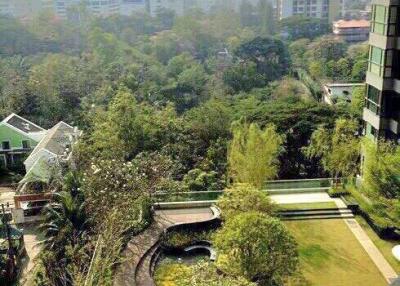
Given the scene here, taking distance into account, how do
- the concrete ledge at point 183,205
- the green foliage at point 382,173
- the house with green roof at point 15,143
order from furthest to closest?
the house with green roof at point 15,143
the concrete ledge at point 183,205
the green foliage at point 382,173

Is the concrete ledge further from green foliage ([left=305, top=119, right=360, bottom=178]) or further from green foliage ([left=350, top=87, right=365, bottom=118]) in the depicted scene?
green foliage ([left=350, top=87, right=365, bottom=118])

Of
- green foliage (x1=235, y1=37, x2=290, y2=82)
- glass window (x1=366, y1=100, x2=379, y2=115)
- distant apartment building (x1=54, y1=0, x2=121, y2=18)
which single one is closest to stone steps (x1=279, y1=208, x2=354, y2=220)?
glass window (x1=366, y1=100, x2=379, y2=115)

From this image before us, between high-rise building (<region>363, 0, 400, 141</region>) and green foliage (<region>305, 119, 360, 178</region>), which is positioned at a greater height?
high-rise building (<region>363, 0, 400, 141</region>)

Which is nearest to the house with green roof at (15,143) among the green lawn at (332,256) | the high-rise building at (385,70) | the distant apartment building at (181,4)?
the green lawn at (332,256)

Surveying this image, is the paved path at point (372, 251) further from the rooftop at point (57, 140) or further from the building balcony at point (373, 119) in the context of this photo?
the rooftop at point (57, 140)

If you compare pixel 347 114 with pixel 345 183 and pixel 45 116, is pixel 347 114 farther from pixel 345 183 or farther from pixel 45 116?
pixel 45 116

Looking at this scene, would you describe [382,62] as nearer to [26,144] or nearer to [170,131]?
[170,131]
